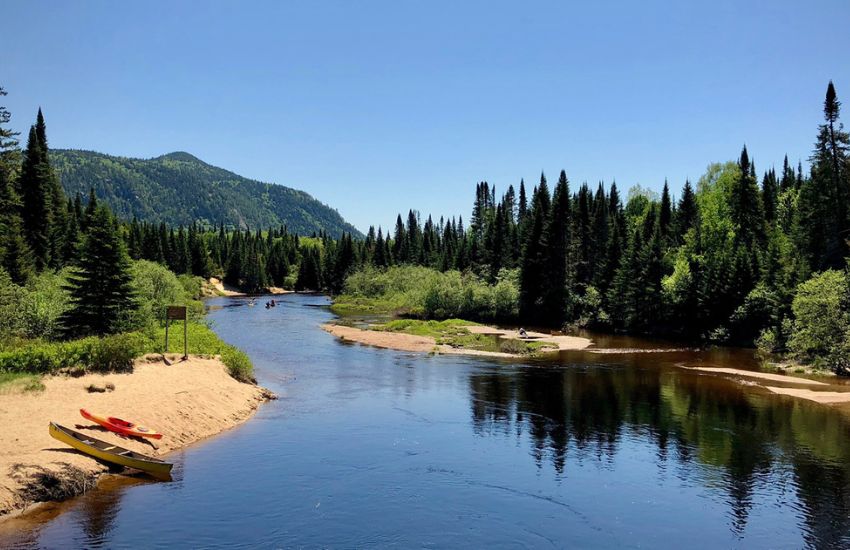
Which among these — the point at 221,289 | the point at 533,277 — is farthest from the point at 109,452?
the point at 221,289

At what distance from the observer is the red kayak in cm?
2380

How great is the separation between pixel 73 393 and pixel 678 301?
72.3 m

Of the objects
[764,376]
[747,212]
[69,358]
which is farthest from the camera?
[747,212]

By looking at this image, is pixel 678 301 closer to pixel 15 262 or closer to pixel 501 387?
pixel 501 387

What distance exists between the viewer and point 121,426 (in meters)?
24.5

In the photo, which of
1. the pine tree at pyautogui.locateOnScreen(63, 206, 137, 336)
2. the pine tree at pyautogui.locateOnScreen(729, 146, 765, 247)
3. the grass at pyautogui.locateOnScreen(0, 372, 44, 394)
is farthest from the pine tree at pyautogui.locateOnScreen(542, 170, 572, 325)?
the grass at pyautogui.locateOnScreen(0, 372, 44, 394)

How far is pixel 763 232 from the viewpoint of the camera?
89.4 m

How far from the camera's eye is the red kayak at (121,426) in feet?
78.1

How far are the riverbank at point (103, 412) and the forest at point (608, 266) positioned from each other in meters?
11.2

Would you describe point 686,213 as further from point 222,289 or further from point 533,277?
point 222,289

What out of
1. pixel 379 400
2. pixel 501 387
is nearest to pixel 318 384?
pixel 379 400

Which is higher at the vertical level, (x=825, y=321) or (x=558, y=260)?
(x=558, y=260)

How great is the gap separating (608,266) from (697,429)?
6468 centimetres

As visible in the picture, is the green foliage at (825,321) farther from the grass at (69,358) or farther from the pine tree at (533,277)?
the grass at (69,358)
